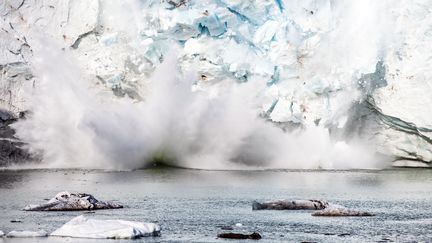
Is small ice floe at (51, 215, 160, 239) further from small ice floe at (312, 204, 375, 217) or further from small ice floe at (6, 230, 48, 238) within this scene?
small ice floe at (312, 204, 375, 217)

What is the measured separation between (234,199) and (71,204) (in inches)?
131

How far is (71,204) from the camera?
1354 cm

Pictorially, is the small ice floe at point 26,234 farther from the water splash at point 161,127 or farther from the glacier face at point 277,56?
the water splash at point 161,127

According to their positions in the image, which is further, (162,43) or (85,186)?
(162,43)

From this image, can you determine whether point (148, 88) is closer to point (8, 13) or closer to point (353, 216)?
point (8, 13)

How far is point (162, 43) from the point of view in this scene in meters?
22.2

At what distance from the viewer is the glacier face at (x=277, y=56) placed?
71.0ft

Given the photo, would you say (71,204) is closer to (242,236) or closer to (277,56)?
(242,236)

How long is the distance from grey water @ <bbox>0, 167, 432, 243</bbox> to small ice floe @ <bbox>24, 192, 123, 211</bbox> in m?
0.35

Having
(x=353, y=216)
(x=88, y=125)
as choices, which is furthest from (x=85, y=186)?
(x=353, y=216)

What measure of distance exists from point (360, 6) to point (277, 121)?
3622 mm

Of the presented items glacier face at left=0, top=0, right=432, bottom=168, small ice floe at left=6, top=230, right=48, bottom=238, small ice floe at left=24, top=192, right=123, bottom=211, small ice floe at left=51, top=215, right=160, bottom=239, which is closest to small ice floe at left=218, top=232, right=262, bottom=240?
small ice floe at left=51, top=215, right=160, bottom=239

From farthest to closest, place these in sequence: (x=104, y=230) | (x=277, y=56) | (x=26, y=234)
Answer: (x=277, y=56) < (x=26, y=234) < (x=104, y=230)

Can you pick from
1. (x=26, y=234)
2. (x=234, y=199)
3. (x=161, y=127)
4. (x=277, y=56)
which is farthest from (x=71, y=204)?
(x=277, y=56)
